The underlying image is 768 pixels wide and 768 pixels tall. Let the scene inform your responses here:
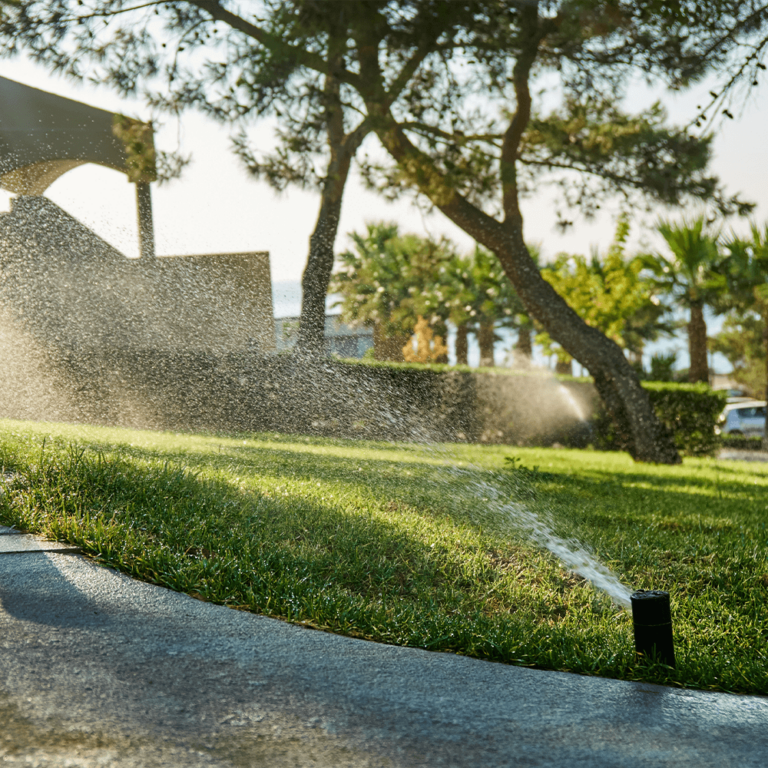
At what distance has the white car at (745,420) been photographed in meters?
26.9

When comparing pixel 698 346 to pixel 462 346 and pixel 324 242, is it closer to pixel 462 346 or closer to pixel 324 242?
pixel 462 346

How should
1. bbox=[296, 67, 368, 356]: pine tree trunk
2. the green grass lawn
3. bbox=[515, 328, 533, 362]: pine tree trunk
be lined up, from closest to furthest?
the green grass lawn → bbox=[296, 67, 368, 356]: pine tree trunk → bbox=[515, 328, 533, 362]: pine tree trunk

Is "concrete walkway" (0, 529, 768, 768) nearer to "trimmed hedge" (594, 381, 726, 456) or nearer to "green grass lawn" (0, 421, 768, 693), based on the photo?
"green grass lawn" (0, 421, 768, 693)

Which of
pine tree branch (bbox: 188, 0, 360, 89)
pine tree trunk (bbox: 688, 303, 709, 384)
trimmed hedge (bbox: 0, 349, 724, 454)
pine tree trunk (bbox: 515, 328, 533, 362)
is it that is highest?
pine tree branch (bbox: 188, 0, 360, 89)

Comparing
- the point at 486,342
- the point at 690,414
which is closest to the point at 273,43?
the point at 690,414

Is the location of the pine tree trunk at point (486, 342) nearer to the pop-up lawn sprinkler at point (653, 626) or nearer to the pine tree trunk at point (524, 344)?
the pine tree trunk at point (524, 344)

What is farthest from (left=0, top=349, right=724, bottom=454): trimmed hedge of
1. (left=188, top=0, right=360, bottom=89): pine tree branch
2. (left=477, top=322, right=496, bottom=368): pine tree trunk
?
(left=477, top=322, right=496, bottom=368): pine tree trunk

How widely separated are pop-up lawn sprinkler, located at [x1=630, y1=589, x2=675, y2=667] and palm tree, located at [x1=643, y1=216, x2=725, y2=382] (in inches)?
804

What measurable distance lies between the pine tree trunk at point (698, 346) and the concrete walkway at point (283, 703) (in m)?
21.0

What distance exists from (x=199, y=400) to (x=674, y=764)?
9.04m

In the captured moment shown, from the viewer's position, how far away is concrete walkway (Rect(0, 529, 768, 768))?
2127 mm

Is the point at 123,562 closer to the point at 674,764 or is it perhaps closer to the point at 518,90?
Result: the point at 674,764

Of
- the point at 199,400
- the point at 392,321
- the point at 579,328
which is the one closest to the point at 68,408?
the point at 199,400

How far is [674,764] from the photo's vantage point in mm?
2189
